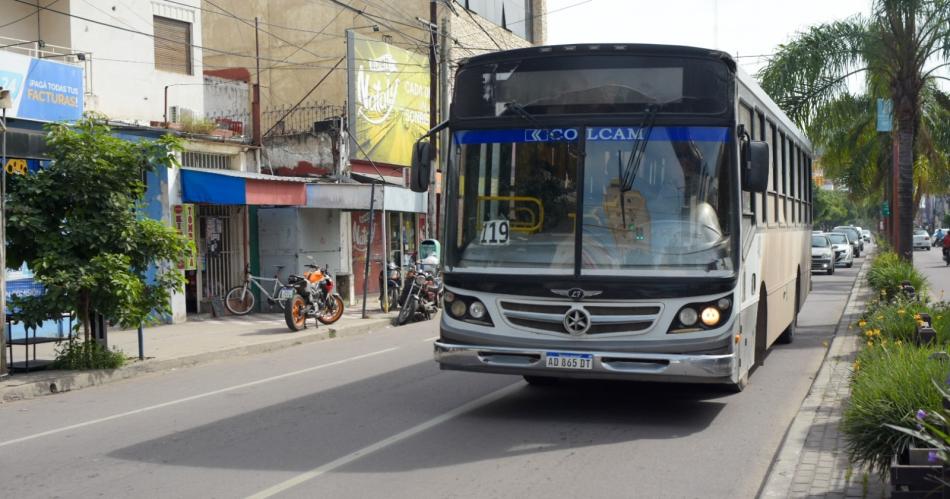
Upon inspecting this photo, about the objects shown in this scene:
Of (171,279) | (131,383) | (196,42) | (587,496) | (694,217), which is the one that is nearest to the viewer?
(587,496)

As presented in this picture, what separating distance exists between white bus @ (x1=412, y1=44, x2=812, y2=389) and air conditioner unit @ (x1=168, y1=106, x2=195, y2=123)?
1325cm

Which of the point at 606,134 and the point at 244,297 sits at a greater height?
the point at 606,134

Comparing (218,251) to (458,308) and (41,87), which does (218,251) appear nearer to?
(41,87)

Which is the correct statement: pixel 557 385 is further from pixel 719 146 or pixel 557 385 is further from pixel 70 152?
Answer: pixel 70 152

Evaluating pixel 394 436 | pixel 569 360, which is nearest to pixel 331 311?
pixel 394 436

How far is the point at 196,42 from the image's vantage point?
22078 millimetres

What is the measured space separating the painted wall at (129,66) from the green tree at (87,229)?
22.1 ft

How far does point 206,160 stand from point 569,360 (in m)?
15.1

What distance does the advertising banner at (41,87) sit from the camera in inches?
641

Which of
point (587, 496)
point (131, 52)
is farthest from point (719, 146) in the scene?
point (131, 52)

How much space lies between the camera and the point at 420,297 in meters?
20.8

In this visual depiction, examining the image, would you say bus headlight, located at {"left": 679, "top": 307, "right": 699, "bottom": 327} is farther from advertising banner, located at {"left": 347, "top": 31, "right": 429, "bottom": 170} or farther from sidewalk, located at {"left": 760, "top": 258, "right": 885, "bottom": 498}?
advertising banner, located at {"left": 347, "top": 31, "right": 429, "bottom": 170}

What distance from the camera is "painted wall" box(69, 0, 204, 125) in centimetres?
1931

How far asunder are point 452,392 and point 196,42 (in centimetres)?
1442
